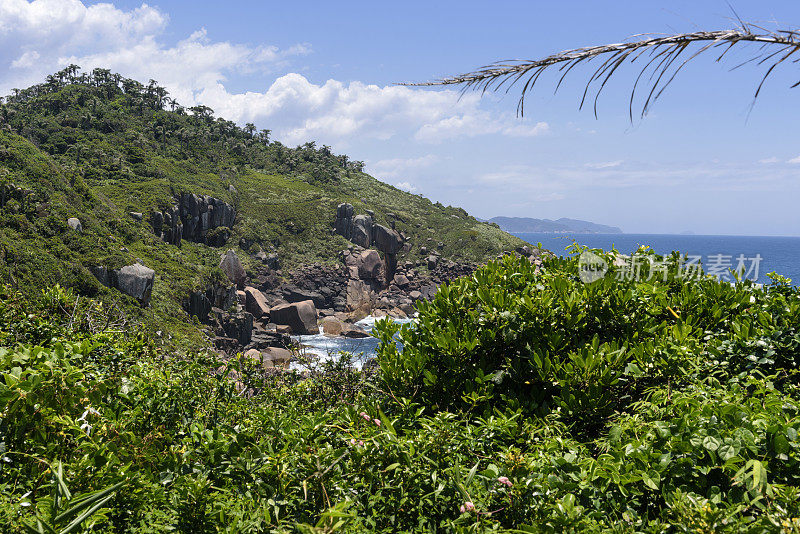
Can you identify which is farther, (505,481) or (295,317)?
(295,317)

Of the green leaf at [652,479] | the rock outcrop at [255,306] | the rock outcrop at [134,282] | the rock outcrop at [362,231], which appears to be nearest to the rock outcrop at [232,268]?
the rock outcrop at [255,306]

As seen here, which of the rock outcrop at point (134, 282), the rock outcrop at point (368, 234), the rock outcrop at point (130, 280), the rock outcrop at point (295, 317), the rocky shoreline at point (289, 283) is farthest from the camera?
the rock outcrop at point (368, 234)

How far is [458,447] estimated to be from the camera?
2.16 meters

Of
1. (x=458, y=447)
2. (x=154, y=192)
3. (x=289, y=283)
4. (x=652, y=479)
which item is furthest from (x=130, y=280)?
(x=652, y=479)

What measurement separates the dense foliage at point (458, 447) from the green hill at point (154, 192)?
65.0ft

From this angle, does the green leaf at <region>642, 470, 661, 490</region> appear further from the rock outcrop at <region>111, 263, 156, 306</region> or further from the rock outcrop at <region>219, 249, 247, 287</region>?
the rock outcrop at <region>219, 249, 247, 287</region>

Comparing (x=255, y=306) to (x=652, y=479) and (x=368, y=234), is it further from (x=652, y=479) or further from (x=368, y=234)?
(x=652, y=479)

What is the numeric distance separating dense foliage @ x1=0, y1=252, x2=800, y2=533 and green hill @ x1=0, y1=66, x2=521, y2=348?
780 inches

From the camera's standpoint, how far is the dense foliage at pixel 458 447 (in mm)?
1651

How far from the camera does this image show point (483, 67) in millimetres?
1632

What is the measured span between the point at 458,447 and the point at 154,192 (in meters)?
45.0

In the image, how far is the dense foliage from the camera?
165 cm

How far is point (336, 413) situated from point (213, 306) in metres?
33.1

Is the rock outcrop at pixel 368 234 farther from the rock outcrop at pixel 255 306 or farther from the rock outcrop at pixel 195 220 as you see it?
the rock outcrop at pixel 255 306
